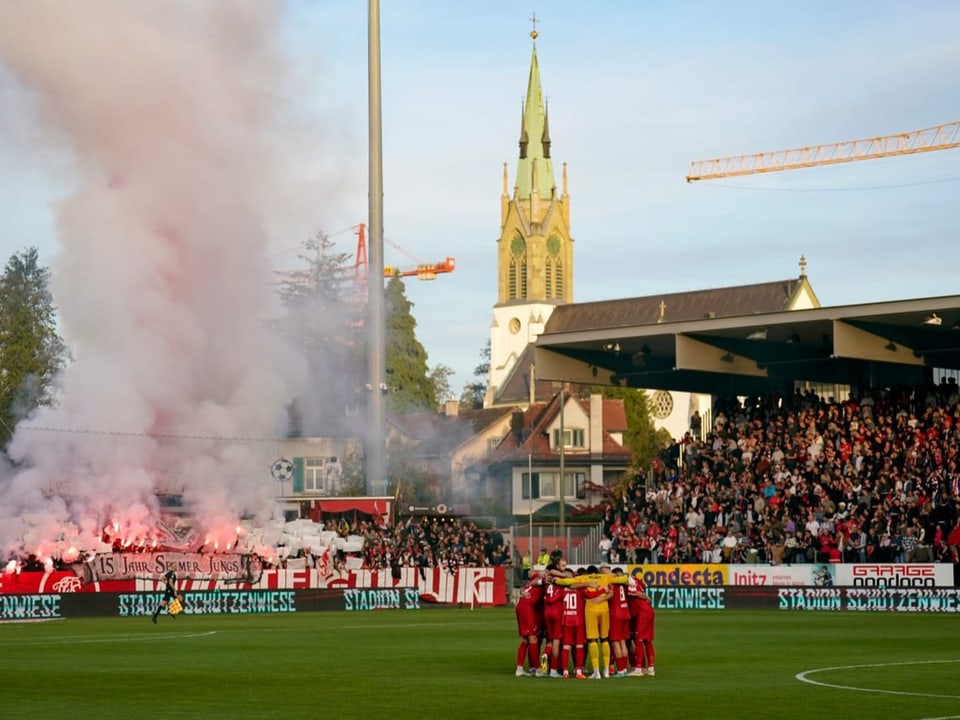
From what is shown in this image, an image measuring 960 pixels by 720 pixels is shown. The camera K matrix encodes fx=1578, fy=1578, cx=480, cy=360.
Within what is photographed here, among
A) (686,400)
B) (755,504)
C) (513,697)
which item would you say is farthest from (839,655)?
(686,400)

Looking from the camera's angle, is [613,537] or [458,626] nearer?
[458,626]

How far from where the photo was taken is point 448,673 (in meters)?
25.5

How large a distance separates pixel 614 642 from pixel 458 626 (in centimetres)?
1825

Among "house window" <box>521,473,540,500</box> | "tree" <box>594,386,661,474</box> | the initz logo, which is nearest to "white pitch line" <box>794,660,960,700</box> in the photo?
the initz logo

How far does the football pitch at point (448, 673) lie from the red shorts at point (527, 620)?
81 cm

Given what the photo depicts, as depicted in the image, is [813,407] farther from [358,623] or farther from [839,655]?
[839,655]

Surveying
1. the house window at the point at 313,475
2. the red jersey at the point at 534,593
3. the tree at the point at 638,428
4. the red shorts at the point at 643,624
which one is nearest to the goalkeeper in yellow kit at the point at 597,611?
the red shorts at the point at 643,624

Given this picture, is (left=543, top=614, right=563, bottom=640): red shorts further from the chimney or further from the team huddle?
the chimney

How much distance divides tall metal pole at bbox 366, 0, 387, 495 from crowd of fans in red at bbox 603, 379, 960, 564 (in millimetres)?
9573

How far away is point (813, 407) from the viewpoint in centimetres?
5925

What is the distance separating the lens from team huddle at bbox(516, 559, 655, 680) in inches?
935

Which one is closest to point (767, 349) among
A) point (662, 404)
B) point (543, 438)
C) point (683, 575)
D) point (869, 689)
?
point (683, 575)

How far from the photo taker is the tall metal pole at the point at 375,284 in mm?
60438

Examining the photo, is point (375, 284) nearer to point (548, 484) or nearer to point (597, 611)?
point (597, 611)
